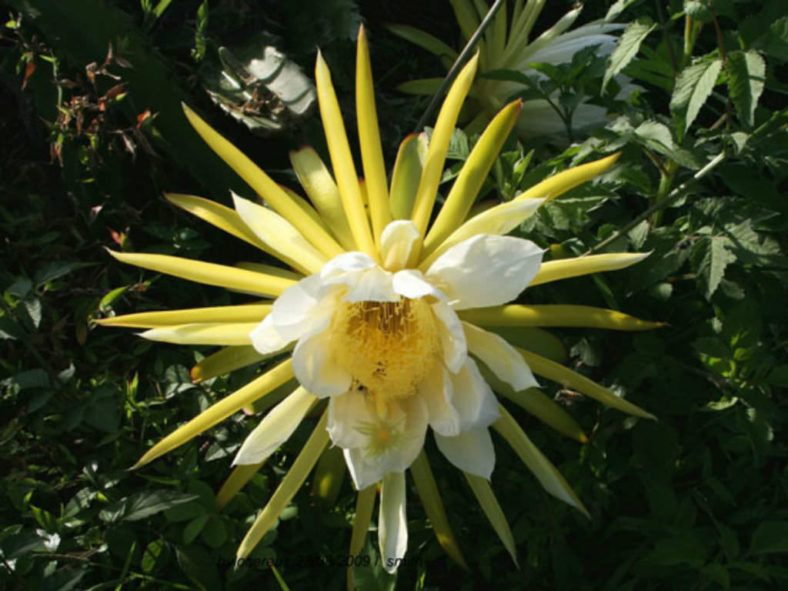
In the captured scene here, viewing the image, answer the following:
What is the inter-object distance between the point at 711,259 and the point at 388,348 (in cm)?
50

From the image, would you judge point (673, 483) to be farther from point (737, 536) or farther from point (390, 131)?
point (390, 131)

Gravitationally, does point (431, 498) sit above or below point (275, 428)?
below

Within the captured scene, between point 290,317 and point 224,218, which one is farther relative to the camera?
point 224,218

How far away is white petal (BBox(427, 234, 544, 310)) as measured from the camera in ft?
3.36

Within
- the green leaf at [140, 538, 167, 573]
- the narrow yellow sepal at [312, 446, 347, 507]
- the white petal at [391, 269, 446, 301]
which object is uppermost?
the white petal at [391, 269, 446, 301]

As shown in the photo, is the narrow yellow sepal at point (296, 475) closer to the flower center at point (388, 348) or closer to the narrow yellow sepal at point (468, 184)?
the flower center at point (388, 348)

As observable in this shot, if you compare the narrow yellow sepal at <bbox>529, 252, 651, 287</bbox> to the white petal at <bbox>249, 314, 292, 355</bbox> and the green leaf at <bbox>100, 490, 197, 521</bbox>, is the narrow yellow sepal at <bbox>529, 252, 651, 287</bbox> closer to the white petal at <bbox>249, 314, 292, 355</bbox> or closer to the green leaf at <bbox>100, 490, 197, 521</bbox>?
the white petal at <bbox>249, 314, 292, 355</bbox>

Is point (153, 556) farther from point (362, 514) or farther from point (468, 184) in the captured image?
point (468, 184)

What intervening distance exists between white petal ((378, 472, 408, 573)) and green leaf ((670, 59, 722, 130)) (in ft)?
2.13

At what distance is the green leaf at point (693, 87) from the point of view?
115 cm

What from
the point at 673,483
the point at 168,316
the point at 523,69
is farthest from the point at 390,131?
the point at 673,483

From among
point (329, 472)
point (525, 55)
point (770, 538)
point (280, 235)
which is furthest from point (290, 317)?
point (525, 55)

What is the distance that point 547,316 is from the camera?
1185mm

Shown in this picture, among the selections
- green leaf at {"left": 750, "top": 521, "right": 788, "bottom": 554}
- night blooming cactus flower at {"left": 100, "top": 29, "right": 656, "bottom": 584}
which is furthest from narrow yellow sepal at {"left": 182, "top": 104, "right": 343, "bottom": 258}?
green leaf at {"left": 750, "top": 521, "right": 788, "bottom": 554}
